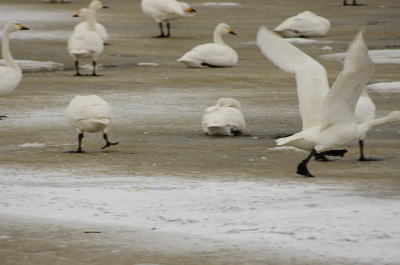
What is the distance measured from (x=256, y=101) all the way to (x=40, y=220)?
8.71 m

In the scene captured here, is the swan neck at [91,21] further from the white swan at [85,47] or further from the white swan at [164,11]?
the white swan at [164,11]

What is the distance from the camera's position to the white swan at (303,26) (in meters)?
26.6

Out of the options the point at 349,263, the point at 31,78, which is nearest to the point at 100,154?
the point at 349,263

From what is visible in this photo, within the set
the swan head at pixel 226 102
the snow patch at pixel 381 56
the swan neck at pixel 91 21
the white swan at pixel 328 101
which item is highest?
the white swan at pixel 328 101

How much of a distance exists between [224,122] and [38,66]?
875cm

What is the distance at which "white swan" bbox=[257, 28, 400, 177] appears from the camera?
10.1m

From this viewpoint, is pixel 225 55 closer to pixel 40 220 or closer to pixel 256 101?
pixel 256 101

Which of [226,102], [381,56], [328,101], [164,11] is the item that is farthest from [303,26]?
[328,101]

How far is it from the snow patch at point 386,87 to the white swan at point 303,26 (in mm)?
8164

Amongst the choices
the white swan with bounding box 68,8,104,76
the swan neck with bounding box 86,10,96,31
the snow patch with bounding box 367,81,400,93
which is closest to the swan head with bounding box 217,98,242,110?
the snow patch with bounding box 367,81,400,93

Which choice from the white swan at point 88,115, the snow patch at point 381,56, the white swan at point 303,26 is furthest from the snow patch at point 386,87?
the white swan at point 303,26

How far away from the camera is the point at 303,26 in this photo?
26.7 metres

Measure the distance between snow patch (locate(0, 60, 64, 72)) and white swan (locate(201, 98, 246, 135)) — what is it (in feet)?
26.9

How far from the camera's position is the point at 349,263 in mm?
7516
